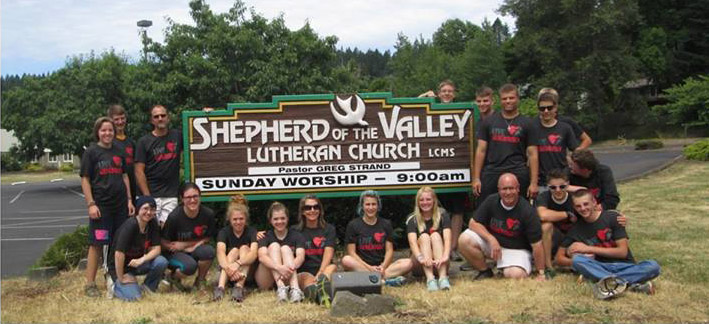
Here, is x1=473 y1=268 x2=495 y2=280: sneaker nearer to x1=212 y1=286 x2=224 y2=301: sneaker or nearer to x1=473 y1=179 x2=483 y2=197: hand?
x1=473 y1=179 x2=483 y2=197: hand

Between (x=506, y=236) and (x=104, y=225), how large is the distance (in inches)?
146

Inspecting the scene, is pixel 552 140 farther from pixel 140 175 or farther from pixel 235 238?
pixel 140 175

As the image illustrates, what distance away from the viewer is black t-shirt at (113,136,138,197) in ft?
21.0

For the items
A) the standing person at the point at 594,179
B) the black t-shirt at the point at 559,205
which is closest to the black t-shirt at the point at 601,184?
the standing person at the point at 594,179

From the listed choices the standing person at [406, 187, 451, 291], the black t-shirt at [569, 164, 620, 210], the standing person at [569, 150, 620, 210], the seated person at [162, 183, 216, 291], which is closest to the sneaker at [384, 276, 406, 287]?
the standing person at [406, 187, 451, 291]

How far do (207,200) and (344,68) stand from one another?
14.9m

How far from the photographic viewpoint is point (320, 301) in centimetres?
547

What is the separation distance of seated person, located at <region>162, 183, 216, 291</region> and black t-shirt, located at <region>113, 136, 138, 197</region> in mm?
664

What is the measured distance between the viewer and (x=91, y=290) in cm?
617

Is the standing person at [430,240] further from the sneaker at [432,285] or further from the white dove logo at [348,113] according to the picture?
the white dove logo at [348,113]

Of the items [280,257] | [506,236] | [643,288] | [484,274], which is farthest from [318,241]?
[643,288]

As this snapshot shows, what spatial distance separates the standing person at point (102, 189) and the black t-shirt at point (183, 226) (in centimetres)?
47

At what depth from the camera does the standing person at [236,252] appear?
230 inches

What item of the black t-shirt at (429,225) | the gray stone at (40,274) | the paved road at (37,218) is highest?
the black t-shirt at (429,225)
